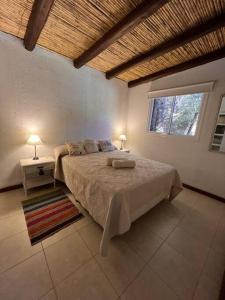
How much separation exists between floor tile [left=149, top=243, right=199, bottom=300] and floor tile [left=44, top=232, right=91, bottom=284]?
29.1 inches

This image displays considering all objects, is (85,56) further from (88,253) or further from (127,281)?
(127,281)

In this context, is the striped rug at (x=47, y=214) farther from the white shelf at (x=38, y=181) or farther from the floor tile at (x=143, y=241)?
the floor tile at (x=143, y=241)

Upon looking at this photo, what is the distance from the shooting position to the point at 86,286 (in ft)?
3.76

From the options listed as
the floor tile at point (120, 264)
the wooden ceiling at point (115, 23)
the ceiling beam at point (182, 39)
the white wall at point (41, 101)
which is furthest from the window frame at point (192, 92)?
the floor tile at point (120, 264)

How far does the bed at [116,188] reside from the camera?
4.64 feet

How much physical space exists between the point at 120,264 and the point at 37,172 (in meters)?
2.04

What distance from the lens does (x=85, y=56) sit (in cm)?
254

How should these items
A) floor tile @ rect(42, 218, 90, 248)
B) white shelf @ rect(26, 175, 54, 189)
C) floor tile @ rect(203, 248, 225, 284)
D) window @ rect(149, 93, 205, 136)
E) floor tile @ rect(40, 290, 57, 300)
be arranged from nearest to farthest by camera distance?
floor tile @ rect(40, 290, 57, 300), floor tile @ rect(203, 248, 225, 284), floor tile @ rect(42, 218, 90, 248), white shelf @ rect(26, 175, 54, 189), window @ rect(149, 93, 205, 136)

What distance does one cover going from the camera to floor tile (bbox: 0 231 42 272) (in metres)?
1.29

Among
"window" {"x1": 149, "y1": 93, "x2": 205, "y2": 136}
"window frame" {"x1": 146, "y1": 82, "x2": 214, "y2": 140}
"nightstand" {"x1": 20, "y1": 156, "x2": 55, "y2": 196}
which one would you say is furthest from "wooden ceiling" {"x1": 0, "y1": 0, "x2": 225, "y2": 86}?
"nightstand" {"x1": 20, "y1": 156, "x2": 55, "y2": 196}

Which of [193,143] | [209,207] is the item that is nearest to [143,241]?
[209,207]

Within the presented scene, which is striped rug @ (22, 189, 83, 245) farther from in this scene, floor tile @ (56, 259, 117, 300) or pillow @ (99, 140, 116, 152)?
pillow @ (99, 140, 116, 152)

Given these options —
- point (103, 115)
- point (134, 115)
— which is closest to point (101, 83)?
point (103, 115)

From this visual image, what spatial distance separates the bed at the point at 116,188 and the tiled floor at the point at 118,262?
21cm
